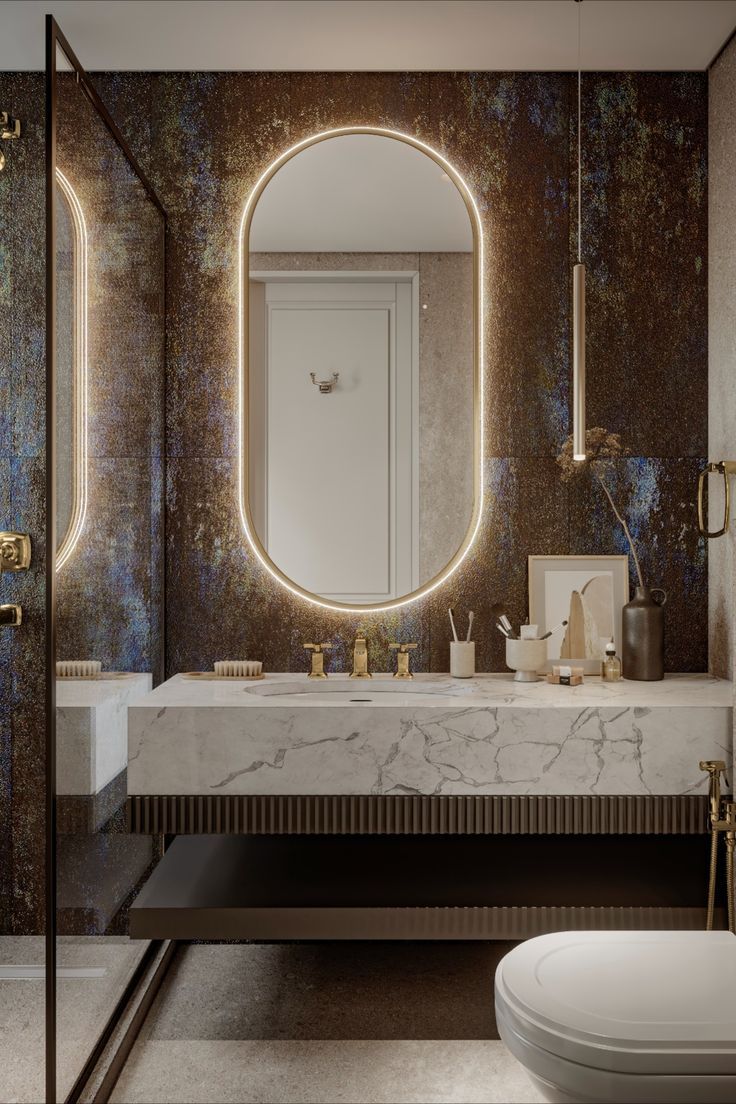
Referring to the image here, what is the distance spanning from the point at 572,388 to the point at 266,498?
892 millimetres

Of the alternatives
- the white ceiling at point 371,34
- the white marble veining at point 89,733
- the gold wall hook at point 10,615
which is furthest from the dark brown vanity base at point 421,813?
the white ceiling at point 371,34

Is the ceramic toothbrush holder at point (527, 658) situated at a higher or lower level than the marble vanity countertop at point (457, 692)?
higher

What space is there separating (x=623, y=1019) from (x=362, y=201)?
6.45 ft

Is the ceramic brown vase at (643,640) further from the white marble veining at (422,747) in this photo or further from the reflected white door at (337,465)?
the reflected white door at (337,465)

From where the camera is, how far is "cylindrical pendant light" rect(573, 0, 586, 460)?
6.52ft

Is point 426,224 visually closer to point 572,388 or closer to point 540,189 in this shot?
point 540,189

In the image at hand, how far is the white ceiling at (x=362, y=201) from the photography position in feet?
7.34

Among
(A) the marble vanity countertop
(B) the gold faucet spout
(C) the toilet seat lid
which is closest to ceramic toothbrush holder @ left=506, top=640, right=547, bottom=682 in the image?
(A) the marble vanity countertop

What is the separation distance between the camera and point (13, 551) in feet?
5.13

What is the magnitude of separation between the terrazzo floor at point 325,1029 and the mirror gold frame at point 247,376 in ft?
3.12

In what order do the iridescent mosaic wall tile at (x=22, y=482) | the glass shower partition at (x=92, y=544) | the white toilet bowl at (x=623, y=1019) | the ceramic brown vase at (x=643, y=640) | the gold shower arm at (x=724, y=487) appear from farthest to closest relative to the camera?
the ceramic brown vase at (x=643, y=640), the iridescent mosaic wall tile at (x=22, y=482), the gold shower arm at (x=724, y=487), the glass shower partition at (x=92, y=544), the white toilet bowl at (x=623, y=1019)

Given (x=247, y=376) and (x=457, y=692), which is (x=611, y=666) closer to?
(x=457, y=692)

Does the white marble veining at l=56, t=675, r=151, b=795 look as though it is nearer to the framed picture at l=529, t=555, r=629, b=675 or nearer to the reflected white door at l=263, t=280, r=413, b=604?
the reflected white door at l=263, t=280, r=413, b=604

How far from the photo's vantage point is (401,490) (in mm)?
2275
